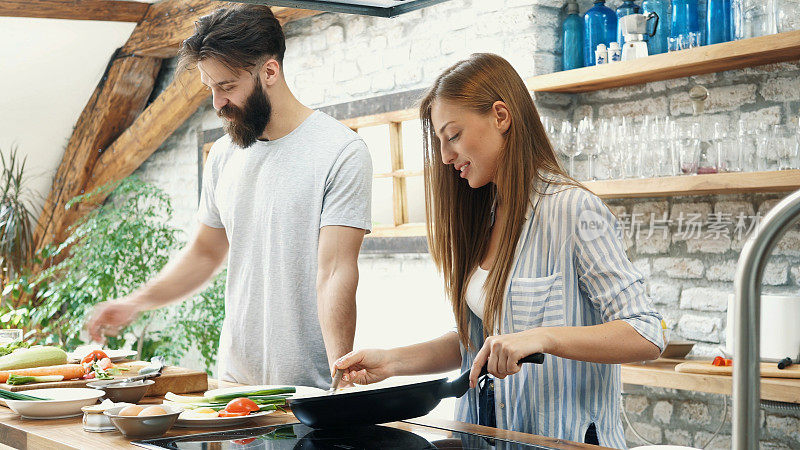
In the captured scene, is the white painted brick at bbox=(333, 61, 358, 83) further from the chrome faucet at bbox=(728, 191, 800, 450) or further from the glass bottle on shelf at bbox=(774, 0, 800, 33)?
the chrome faucet at bbox=(728, 191, 800, 450)

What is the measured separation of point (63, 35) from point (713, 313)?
15.1 ft

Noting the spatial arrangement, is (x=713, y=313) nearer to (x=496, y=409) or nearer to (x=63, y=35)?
(x=496, y=409)

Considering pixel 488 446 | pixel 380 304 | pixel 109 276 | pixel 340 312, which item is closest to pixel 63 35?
pixel 109 276

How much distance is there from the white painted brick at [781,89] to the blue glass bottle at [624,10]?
605mm

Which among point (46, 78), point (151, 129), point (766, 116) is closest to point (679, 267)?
point (766, 116)

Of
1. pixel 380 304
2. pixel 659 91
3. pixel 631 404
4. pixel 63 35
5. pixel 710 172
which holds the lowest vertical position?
pixel 631 404

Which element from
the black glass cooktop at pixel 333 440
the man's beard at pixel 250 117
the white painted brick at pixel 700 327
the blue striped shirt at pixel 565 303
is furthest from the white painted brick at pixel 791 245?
the black glass cooktop at pixel 333 440

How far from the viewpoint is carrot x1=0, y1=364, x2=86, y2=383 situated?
87.3 inches

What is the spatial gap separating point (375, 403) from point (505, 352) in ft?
0.87

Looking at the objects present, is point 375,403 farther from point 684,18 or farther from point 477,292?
point 684,18

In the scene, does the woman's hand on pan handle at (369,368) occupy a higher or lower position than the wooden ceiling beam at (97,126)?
lower

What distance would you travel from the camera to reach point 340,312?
2375mm

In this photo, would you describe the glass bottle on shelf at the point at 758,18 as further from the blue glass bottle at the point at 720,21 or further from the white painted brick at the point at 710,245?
the white painted brick at the point at 710,245

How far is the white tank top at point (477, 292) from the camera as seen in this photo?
200cm
